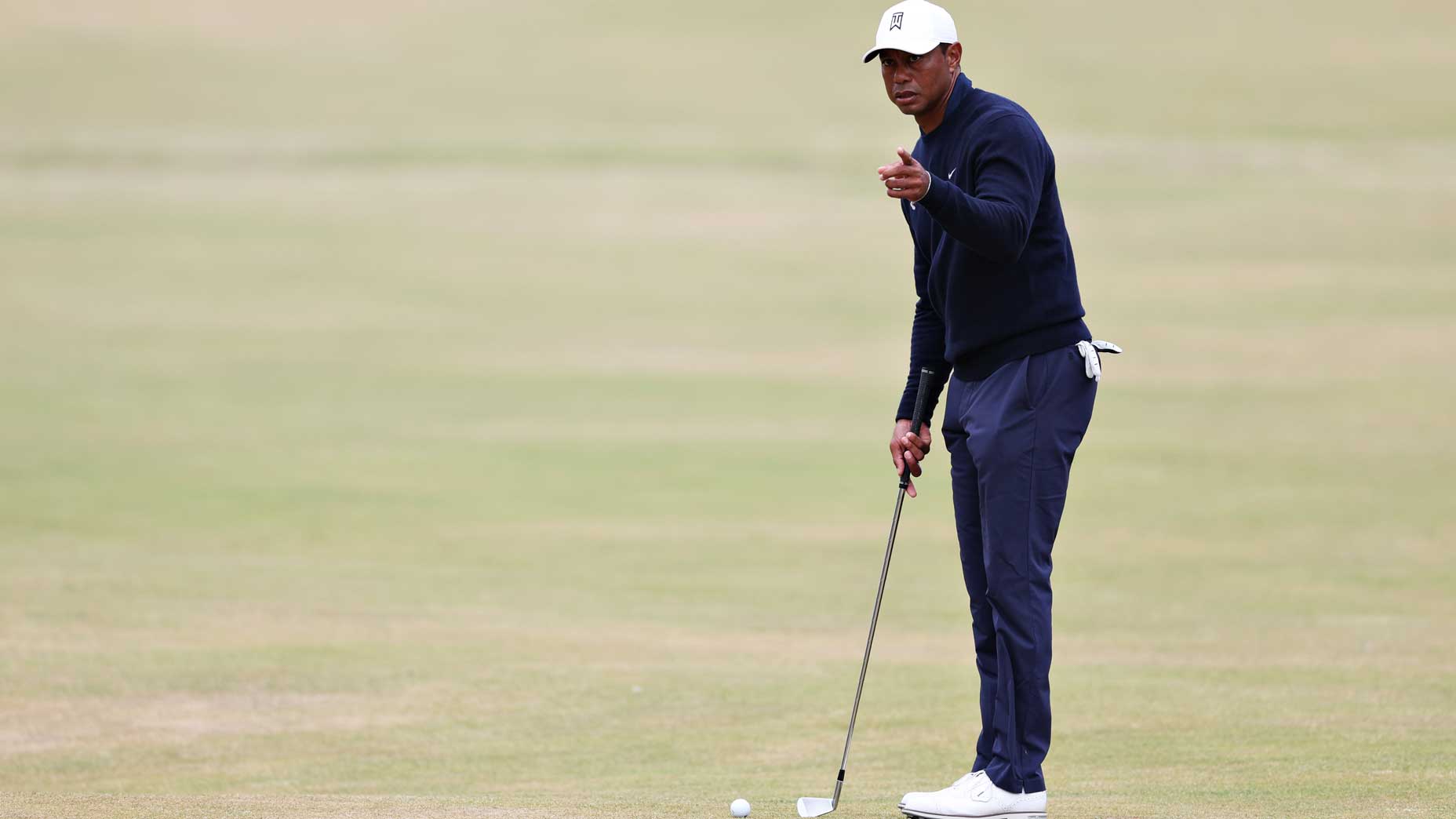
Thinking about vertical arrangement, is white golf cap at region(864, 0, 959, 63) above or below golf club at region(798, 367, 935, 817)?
above

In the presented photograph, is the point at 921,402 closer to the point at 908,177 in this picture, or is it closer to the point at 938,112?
the point at 938,112

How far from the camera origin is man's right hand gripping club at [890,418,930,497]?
211 inches

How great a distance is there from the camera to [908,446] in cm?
536

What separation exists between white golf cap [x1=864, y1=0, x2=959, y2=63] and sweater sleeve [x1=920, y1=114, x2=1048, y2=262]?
0.27m

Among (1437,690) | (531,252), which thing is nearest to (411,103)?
(531,252)

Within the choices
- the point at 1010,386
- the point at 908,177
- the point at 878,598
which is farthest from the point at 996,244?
the point at 878,598

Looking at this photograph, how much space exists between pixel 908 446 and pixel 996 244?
97cm

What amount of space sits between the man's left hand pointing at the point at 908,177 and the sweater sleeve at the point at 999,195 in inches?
1.5

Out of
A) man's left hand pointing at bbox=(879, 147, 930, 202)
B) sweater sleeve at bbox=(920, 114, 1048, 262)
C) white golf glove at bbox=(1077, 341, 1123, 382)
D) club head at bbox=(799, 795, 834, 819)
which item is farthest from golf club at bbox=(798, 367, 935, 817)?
man's left hand pointing at bbox=(879, 147, 930, 202)

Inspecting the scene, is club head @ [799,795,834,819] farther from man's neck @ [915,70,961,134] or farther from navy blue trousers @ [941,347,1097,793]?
man's neck @ [915,70,961,134]

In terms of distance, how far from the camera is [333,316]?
2281cm

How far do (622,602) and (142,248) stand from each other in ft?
56.1

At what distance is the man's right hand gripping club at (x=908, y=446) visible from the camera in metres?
5.36

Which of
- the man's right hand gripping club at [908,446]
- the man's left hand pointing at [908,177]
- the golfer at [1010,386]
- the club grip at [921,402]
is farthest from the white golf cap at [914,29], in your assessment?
the man's right hand gripping club at [908,446]
